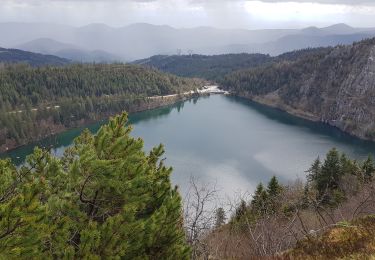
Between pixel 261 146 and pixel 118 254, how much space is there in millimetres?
74664

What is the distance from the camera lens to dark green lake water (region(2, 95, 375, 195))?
204 ft

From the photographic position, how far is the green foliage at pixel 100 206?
5.93 meters

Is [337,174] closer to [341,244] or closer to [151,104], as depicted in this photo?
[341,244]

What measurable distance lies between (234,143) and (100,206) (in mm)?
75318

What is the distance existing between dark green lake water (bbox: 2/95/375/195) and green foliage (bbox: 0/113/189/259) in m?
35.4

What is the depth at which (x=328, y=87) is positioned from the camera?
432ft

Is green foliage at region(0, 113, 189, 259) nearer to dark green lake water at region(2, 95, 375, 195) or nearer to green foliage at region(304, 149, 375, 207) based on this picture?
green foliage at region(304, 149, 375, 207)

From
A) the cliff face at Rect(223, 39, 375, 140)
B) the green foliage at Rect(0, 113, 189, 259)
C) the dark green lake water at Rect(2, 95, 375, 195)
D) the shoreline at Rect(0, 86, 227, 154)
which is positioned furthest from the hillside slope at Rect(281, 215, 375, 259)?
the cliff face at Rect(223, 39, 375, 140)

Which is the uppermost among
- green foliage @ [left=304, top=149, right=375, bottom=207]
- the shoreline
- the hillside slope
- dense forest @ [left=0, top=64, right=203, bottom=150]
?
the hillside slope

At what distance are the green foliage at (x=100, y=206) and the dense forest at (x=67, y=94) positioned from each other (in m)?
80.6

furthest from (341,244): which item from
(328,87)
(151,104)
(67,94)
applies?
(151,104)

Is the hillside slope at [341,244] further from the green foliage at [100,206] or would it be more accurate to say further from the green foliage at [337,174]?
the green foliage at [337,174]

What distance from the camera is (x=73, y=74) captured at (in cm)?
14125

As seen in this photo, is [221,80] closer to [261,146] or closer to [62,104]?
[62,104]
